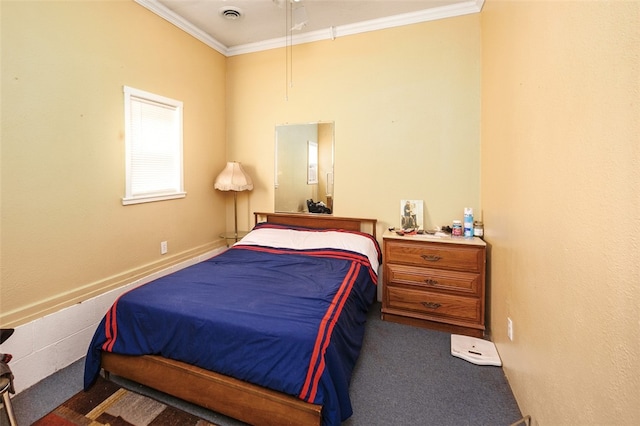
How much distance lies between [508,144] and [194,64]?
3.10m

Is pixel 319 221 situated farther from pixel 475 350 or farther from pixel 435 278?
pixel 475 350

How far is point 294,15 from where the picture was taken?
9.27 ft

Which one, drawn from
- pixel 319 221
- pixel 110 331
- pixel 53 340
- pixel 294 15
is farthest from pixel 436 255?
pixel 53 340

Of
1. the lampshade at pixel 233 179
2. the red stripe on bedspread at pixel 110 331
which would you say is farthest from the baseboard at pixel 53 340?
the lampshade at pixel 233 179

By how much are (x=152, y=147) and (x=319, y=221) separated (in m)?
1.83

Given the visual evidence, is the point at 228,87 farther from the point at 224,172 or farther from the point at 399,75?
the point at 399,75

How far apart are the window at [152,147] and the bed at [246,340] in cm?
98

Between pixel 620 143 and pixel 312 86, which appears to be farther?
Result: pixel 312 86

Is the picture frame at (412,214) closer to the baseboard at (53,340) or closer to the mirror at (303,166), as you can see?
the mirror at (303,166)

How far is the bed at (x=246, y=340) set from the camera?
1343 mm

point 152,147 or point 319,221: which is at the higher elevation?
point 152,147

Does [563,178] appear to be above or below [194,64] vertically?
below

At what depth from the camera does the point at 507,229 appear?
1.84 m

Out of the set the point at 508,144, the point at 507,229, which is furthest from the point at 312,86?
the point at 507,229
